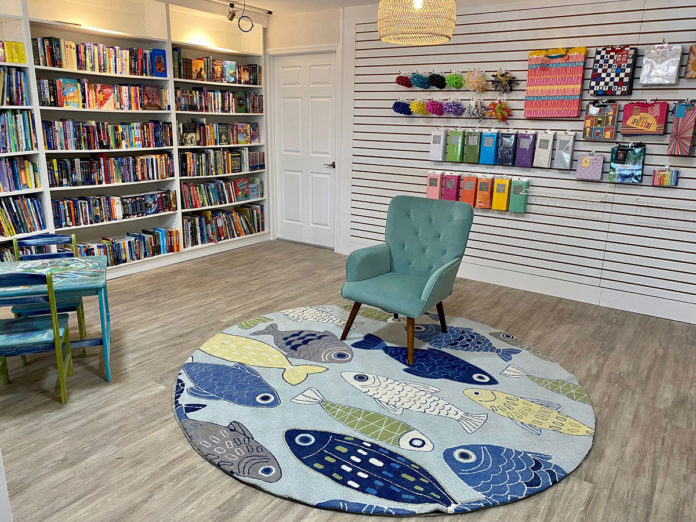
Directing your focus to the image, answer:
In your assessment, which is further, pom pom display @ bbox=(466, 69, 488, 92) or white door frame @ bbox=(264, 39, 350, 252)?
white door frame @ bbox=(264, 39, 350, 252)

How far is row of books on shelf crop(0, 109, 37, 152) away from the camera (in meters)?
4.20

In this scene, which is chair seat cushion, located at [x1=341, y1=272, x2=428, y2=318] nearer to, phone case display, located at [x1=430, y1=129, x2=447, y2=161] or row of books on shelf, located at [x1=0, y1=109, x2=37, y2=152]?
phone case display, located at [x1=430, y1=129, x2=447, y2=161]

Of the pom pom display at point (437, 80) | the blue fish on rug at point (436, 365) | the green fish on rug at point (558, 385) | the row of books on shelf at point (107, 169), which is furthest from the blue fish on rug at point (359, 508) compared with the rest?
the pom pom display at point (437, 80)

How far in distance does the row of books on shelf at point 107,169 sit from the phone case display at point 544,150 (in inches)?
147

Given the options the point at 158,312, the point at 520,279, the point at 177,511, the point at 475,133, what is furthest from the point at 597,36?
the point at 177,511

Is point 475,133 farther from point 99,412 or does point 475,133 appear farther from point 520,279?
point 99,412

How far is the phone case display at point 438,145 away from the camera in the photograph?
5.31 m

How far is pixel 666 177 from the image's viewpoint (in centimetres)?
420

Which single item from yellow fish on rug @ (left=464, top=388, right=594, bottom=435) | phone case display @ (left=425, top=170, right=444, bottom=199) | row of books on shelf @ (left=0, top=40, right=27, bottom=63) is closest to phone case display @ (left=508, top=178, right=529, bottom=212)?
phone case display @ (left=425, top=170, right=444, bottom=199)

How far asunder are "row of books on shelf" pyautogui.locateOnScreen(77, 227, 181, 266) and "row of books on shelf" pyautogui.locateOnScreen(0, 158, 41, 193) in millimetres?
726

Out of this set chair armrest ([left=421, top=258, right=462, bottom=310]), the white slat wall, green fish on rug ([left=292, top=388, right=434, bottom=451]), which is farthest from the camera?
the white slat wall

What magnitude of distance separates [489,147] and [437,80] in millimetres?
856

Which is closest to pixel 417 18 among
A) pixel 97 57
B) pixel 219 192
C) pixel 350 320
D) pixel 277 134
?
pixel 350 320

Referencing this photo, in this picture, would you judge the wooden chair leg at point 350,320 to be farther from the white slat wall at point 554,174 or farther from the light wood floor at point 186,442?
the white slat wall at point 554,174
